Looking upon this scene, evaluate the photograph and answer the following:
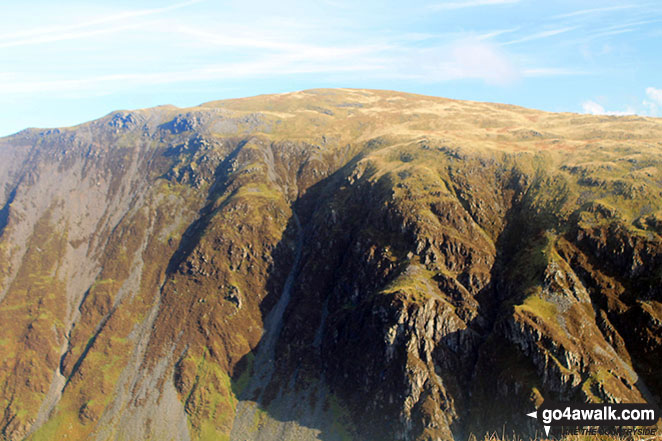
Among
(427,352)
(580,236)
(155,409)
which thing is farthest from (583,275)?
(155,409)

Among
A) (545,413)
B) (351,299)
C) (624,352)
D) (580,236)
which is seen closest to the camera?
(545,413)

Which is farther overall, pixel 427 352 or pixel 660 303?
pixel 427 352

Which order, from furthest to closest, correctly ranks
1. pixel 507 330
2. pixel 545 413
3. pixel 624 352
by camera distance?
pixel 507 330
pixel 624 352
pixel 545 413

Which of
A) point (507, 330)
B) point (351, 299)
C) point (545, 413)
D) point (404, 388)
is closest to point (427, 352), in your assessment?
point (404, 388)

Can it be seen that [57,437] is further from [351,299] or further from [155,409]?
[351,299]

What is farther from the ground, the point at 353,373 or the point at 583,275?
the point at 583,275

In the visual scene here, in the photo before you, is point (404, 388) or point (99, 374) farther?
point (99, 374)

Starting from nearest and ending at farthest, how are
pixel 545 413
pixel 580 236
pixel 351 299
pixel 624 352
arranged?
pixel 545 413 < pixel 624 352 < pixel 580 236 < pixel 351 299

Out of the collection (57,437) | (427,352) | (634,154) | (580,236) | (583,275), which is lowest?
(57,437)

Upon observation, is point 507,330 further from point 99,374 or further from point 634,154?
point 99,374
